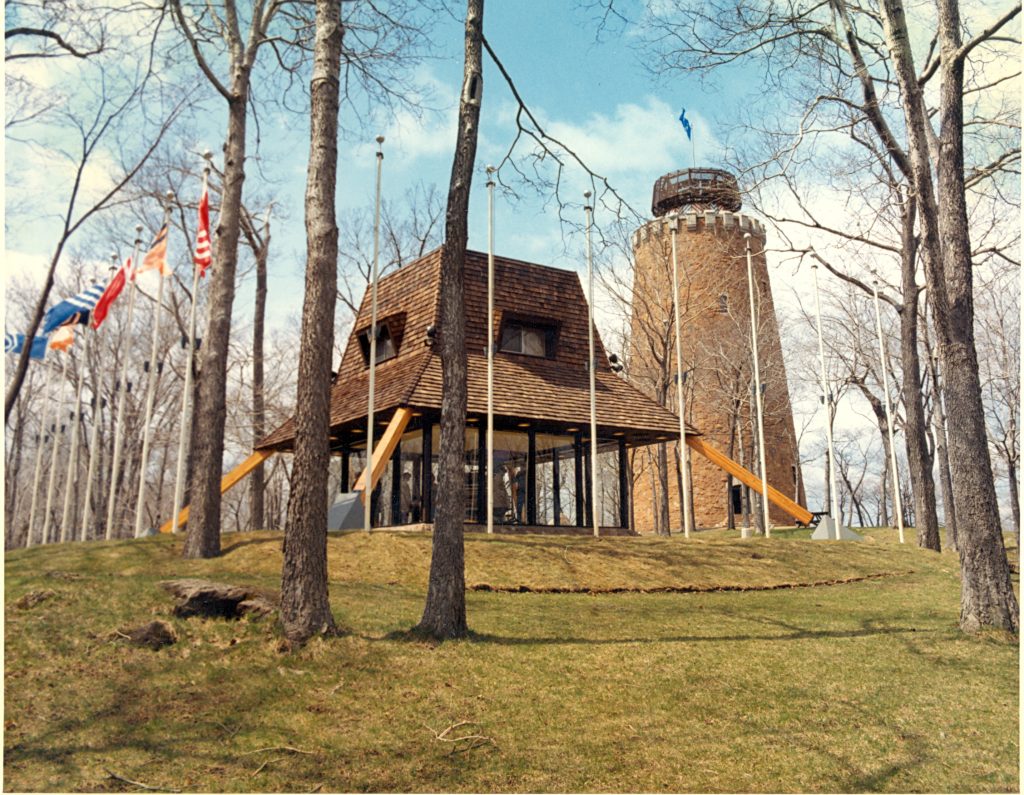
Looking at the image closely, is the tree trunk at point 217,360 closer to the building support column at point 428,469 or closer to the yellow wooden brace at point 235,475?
the yellow wooden brace at point 235,475

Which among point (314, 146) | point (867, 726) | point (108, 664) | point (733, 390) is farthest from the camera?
point (733, 390)

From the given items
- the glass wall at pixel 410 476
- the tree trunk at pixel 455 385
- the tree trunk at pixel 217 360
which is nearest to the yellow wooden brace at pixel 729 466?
the glass wall at pixel 410 476

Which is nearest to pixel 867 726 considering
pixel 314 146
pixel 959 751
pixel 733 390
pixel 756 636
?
pixel 959 751

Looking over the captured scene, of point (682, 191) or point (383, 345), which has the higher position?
point (682, 191)

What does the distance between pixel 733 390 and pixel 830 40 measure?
61.7 feet

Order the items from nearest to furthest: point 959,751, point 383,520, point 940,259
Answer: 1. point 959,751
2. point 940,259
3. point 383,520

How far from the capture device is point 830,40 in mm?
14406

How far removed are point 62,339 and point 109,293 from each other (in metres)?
2.70

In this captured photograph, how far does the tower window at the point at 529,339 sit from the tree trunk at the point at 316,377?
1062 centimetres

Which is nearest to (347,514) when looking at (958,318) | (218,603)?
(218,603)

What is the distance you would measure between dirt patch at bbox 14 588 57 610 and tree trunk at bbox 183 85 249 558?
546 cm

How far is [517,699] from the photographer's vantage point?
7531 millimetres

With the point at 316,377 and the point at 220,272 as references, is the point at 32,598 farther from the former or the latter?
the point at 220,272

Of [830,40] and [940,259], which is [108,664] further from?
[830,40]
